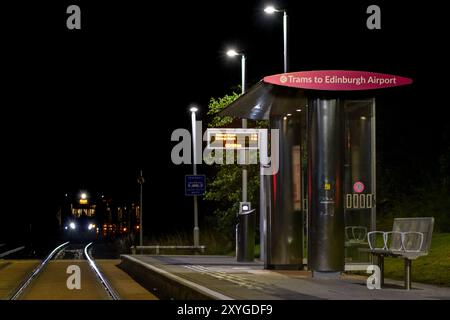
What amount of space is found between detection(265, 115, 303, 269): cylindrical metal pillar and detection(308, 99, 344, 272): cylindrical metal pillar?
3.24m

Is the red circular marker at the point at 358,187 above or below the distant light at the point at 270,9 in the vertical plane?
below

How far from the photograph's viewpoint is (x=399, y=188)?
118 feet

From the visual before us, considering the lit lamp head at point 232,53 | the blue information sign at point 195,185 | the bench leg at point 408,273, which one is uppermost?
the lit lamp head at point 232,53

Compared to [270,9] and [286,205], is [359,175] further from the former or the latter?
[270,9]

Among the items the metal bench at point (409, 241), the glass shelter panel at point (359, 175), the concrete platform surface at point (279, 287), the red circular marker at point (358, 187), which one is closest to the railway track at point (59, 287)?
the concrete platform surface at point (279, 287)

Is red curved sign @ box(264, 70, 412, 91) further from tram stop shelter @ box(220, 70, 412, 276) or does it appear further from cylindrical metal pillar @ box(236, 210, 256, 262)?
cylindrical metal pillar @ box(236, 210, 256, 262)

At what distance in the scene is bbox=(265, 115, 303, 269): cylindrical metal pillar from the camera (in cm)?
2188

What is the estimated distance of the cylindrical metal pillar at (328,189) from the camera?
1852 cm

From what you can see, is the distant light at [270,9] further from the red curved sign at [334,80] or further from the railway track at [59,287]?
the railway track at [59,287]

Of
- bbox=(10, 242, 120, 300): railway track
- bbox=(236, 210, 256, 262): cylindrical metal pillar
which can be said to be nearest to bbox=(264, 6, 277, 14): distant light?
bbox=(236, 210, 256, 262): cylindrical metal pillar

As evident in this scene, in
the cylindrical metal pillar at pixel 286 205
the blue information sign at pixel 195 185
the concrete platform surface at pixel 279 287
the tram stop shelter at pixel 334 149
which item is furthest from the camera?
the blue information sign at pixel 195 185

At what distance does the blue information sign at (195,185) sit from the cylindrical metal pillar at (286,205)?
1788 cm

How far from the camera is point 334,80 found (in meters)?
18.1
